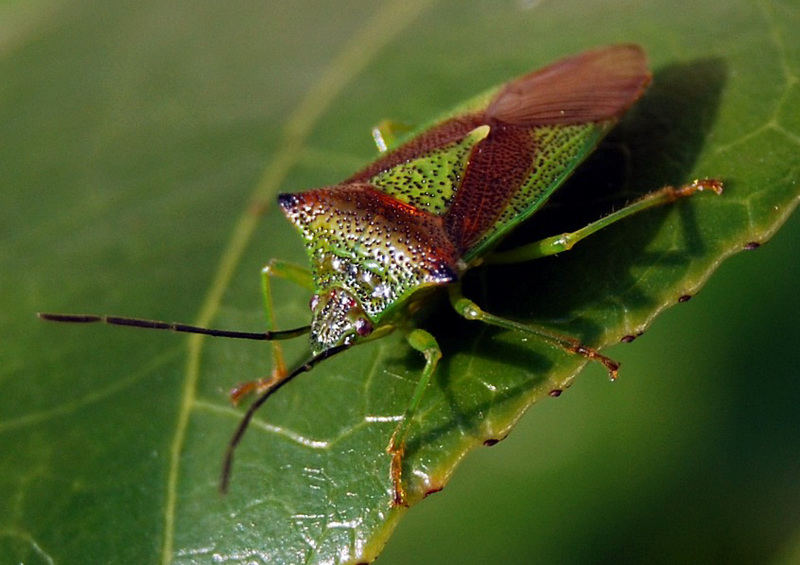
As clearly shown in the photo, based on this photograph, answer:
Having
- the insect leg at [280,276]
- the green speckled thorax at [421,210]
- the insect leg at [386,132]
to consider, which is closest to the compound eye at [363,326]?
the green speckled thorax at [421,210]

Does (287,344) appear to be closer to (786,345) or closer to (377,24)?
(377,24)

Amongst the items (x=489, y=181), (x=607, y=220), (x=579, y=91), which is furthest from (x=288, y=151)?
(x=607, y=220)

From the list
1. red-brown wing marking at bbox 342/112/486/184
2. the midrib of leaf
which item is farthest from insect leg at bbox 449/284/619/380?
the midrib of leaf

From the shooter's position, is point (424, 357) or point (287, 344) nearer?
point (424, 357)

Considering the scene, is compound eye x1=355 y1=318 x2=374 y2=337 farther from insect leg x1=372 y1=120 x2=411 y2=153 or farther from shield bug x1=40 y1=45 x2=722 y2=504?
insect leg x1=372 y1=120 x2=411 y2=153

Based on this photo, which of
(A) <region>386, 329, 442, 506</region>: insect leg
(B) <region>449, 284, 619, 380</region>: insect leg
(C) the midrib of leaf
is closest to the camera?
(A) <region>386, 329, 442, 506</region>: insect leg

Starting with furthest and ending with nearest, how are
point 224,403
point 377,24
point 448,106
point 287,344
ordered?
point 377,24
point 448,106
point 287,344
point 224,403

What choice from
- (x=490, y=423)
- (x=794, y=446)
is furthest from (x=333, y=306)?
(x=794, y=446)
